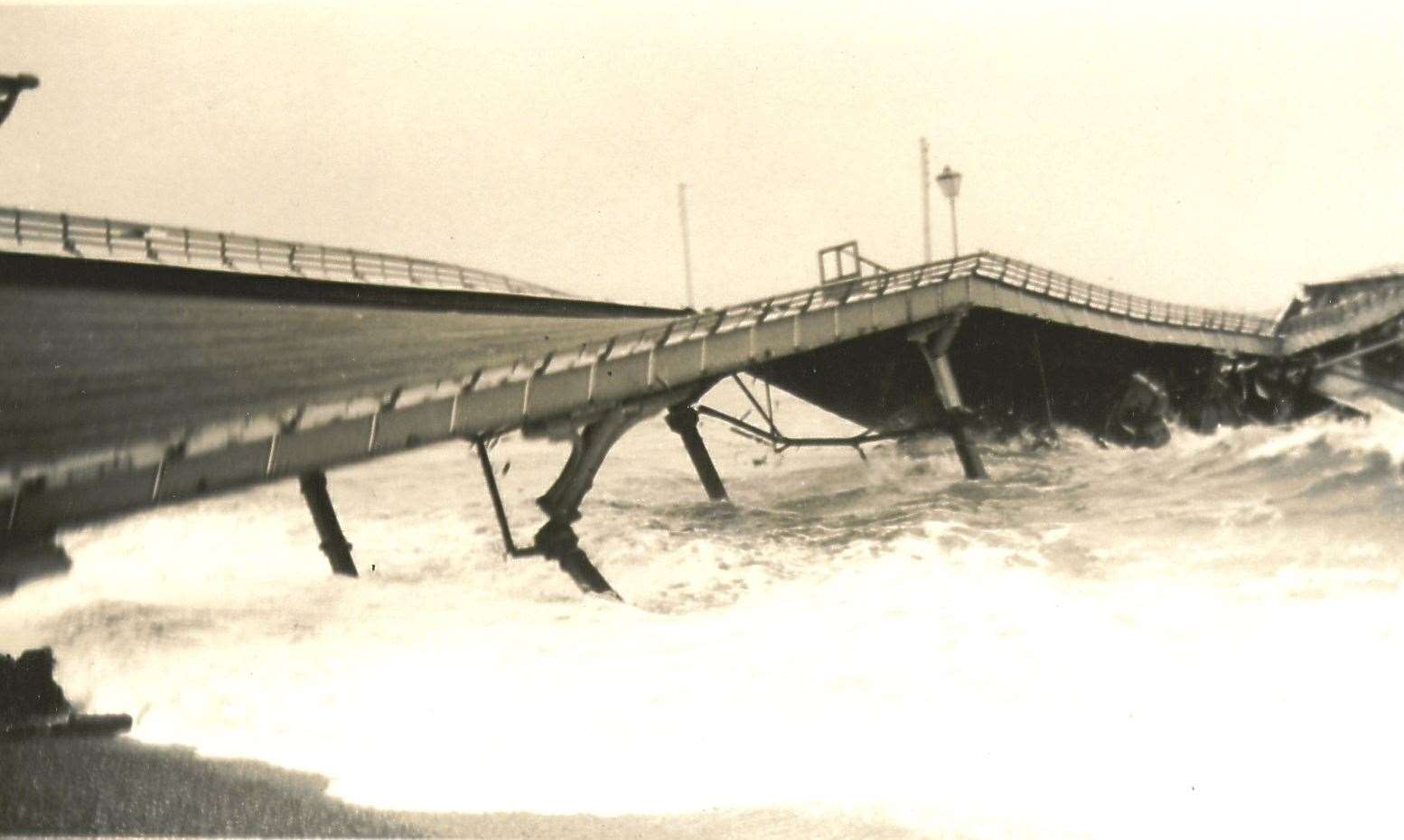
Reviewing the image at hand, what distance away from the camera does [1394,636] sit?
25.1 ft

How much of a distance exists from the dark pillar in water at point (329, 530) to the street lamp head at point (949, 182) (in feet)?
25.1

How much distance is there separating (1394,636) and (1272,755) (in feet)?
5.61

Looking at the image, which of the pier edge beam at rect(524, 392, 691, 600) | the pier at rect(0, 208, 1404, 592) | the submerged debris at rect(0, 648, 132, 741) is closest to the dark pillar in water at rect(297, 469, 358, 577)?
the pier at rect(0, 208, 1404, 592)

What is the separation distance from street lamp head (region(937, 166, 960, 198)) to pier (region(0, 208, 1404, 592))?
2.98m

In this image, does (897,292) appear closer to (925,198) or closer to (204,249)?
(925,198)

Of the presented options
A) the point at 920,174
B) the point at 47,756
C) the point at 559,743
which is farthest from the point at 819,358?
the point at 47,756

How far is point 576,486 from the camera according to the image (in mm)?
12328

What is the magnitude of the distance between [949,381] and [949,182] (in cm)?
634

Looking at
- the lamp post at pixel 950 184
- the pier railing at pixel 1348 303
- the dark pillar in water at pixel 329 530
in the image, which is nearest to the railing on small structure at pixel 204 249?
the dark pillar in water at pixel 329 530

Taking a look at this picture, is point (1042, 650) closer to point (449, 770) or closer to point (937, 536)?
point (937, 536)

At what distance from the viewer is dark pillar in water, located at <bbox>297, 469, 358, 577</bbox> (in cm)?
1084

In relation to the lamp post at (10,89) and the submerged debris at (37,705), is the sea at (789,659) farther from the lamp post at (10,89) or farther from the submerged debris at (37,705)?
the lamp post at (10,89)

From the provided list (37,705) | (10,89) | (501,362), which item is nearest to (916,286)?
(501,362)

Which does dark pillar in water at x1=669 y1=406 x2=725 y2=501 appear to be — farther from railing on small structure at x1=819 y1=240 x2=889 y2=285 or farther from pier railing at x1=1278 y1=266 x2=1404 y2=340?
pier railing at x1=1278 y1=266 x2=1404 y2=340
